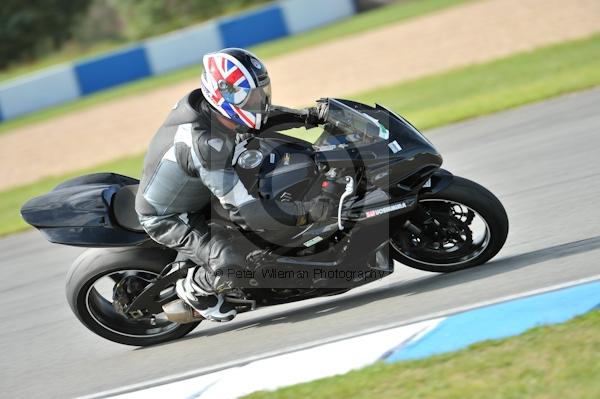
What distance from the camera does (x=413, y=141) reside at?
502cm

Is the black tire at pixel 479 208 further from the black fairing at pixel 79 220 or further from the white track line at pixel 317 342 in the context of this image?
the black fairing at pixel 79 220

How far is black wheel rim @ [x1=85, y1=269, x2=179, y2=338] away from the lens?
5.57 meters

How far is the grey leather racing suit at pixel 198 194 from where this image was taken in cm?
487

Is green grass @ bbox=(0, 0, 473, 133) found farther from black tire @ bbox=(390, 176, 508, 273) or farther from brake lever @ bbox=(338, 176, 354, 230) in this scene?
brake lever @ bbox=(338, 176, 354, 230)

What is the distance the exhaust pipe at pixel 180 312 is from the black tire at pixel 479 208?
1301mm

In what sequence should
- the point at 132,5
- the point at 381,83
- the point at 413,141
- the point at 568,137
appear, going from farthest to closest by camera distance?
the point at 132,5 < the point at 381,83 < the point at 568,137 < the point at 413,141

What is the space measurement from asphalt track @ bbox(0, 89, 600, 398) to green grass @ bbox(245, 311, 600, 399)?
26.3 inches

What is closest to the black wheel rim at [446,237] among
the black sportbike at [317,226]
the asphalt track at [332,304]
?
the black sportbike at [317,226]

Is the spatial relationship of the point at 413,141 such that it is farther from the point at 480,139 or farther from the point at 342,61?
the point at 342,61

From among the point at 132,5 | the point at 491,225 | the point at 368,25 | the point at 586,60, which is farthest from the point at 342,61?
the point at 132,5

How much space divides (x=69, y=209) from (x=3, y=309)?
2.06 meters

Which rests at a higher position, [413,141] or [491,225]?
[413,141]

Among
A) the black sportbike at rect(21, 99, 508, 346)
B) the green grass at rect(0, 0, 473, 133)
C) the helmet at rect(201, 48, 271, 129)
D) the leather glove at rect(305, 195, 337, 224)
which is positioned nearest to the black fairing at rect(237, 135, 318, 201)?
the black sportbike at rect(21, 99, 508, 346)

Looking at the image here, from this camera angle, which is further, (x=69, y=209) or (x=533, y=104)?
(x=533, y=104)
